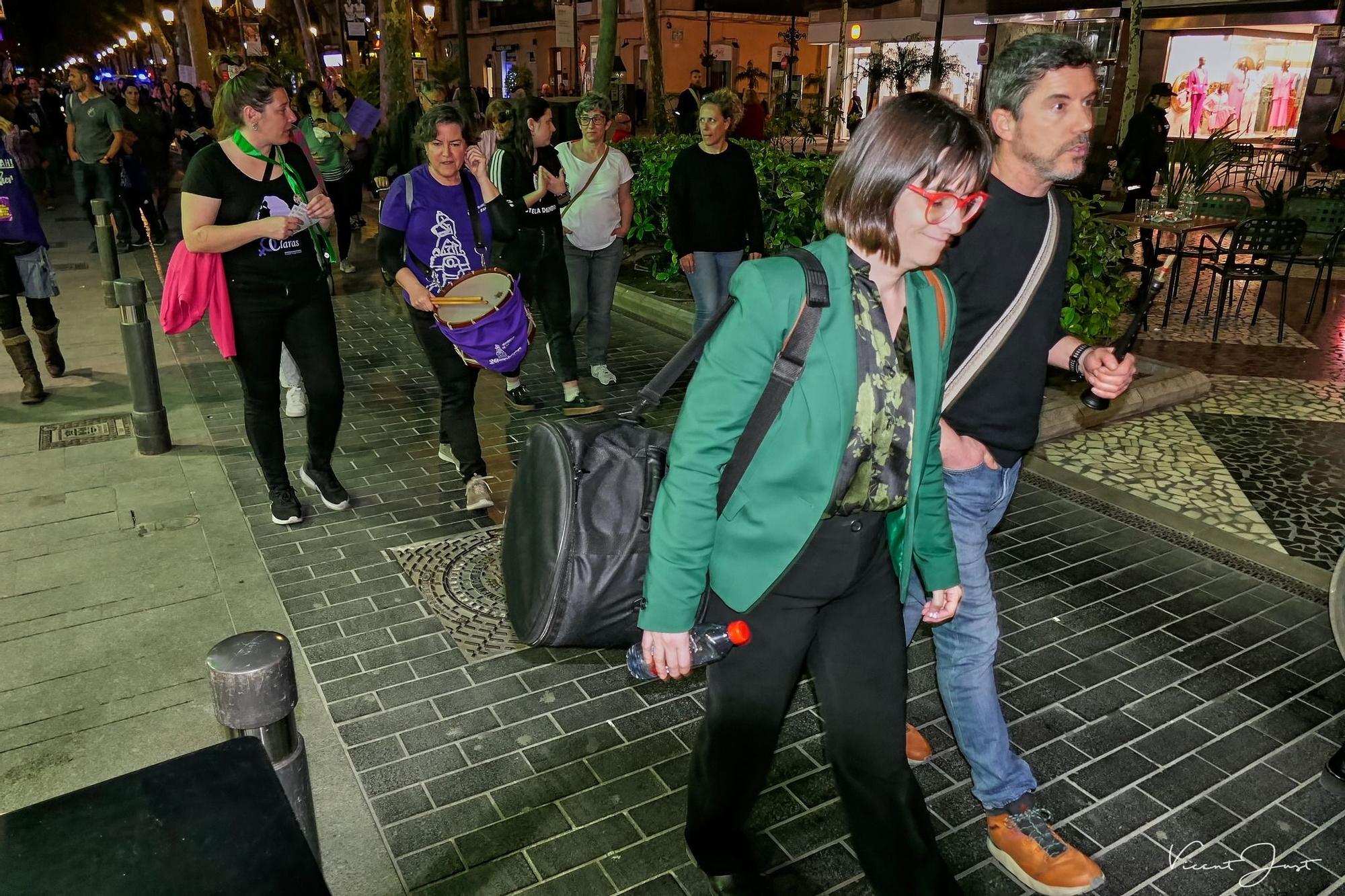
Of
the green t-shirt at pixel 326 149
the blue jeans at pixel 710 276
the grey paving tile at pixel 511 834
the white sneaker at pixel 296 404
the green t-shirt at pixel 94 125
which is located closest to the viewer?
the grey paving tile at pixel 511 834

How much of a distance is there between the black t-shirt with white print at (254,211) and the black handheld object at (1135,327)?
3719mm

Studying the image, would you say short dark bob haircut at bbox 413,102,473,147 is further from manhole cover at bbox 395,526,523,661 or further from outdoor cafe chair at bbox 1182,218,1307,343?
outdoor cafe chair at bbox 1182,218,1307,343

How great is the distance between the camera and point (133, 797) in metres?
1.40

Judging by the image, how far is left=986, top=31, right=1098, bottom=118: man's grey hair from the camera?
2.61 meters

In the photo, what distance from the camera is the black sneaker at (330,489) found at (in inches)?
215

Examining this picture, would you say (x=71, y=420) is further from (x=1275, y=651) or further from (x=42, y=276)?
(x=1275, y=651)

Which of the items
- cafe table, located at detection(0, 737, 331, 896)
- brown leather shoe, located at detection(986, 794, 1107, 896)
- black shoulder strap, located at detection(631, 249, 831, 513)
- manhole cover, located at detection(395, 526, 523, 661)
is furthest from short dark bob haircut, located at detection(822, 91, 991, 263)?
manhole cover, located at detection(395, 526, 523, 661)

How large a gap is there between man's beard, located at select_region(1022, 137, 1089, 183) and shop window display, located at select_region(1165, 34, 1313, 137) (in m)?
28.0

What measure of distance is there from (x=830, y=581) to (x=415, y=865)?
5.42 feet

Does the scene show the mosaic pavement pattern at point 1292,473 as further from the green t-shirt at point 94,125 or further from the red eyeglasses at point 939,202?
the green t-shirt at point 94,125

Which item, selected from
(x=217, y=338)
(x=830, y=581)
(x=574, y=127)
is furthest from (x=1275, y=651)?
(x=574, y=127)

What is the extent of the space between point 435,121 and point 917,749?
12.5 ft

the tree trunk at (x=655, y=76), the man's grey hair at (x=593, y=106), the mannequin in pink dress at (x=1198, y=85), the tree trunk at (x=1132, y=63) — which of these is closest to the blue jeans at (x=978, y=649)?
the man's grey hair at (x=593, y=106)

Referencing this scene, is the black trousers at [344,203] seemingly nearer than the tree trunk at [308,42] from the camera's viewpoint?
Yes
